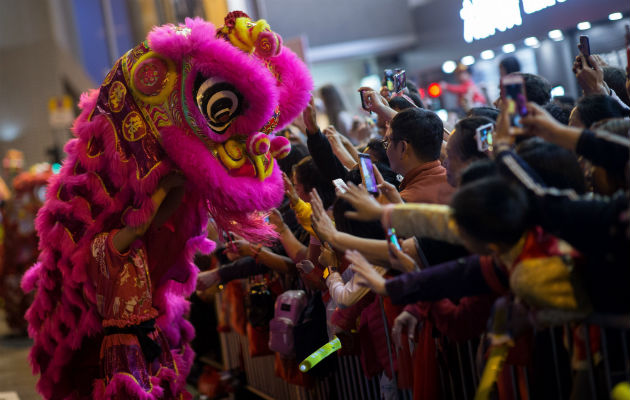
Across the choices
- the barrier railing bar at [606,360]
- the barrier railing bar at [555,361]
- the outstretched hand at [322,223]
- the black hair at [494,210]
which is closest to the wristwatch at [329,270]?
the outstretched hand at [322,223]

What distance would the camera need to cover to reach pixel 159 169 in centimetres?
353

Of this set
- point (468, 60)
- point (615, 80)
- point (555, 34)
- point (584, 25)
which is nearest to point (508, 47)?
point (555, 34)

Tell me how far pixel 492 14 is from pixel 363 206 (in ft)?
15.8

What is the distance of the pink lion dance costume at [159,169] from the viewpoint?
11.5ft

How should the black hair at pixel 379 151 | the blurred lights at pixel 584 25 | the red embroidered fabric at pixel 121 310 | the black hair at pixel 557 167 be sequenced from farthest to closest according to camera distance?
the blurred lights at pixel 584 25 → the black hair at pixel 379 151 → the red embroidered fabric at pixel 121 310 → the black hair at pixel 557 167

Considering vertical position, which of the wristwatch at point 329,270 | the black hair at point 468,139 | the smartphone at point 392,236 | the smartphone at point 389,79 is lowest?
the wristwatch at point 329,270

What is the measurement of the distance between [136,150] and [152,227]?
0.42m

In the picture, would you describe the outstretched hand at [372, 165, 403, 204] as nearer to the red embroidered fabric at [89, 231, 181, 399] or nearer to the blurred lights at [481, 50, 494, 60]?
the red embroidered fabric at [89, 231, 181, 399]

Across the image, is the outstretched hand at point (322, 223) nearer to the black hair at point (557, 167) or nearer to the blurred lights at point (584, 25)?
the black hair at point (557, 167)

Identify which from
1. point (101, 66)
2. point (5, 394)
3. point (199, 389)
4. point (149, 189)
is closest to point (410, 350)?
point (149, 189)

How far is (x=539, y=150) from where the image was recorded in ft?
8.16

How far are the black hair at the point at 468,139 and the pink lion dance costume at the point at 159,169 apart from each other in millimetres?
960

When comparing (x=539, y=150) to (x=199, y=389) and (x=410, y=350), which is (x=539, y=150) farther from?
(x=199, y=389)

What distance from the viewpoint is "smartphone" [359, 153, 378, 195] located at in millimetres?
2881
